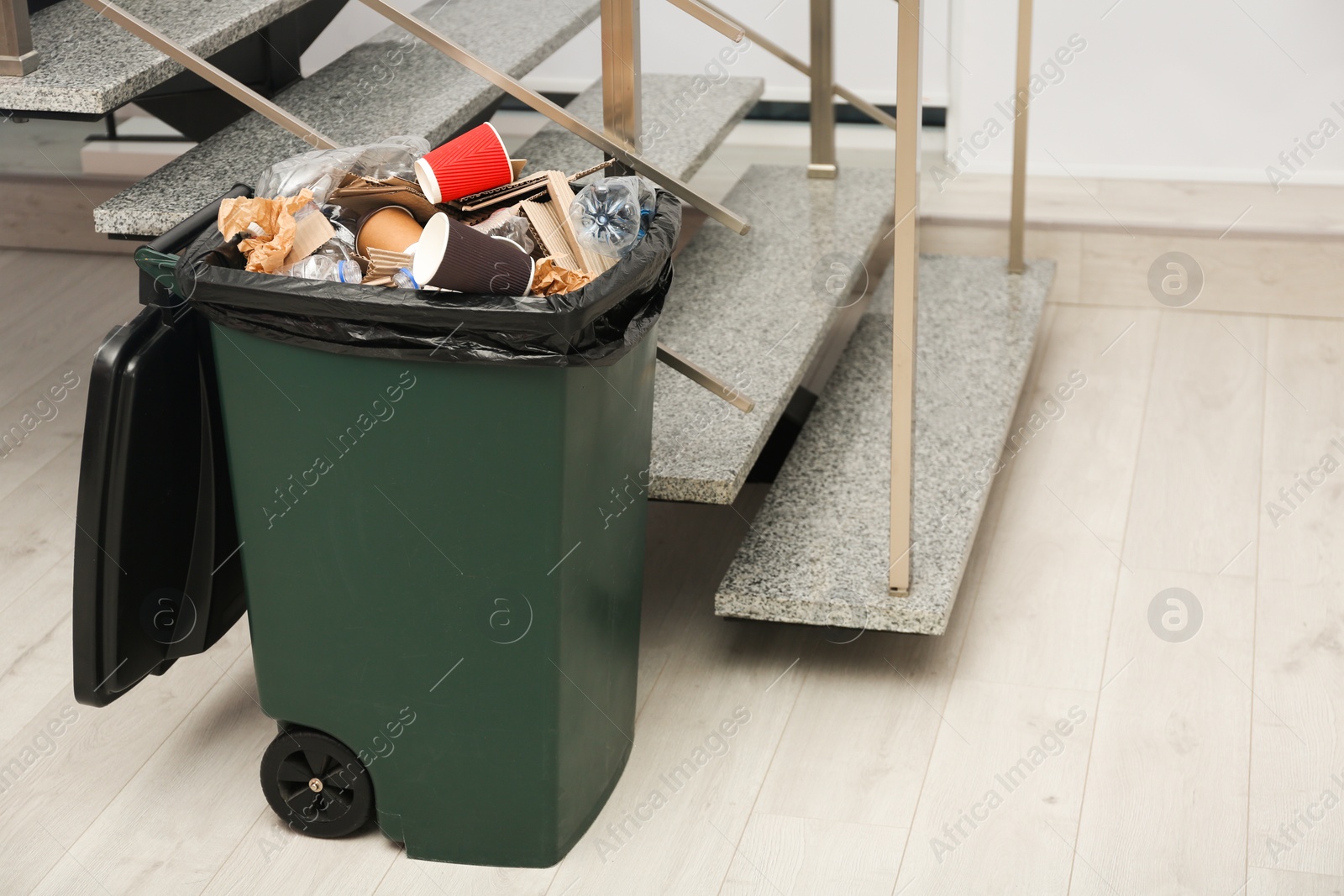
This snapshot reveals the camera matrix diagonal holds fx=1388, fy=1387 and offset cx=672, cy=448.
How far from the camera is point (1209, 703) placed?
6.72 ft

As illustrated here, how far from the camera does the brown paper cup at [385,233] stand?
167 cm

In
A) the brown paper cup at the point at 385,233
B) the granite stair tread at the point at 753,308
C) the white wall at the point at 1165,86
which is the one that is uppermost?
the brown paper cup at the point at 385,233

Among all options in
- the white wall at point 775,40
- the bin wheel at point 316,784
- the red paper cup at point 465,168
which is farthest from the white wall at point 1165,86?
the bin wheel at point 316,784

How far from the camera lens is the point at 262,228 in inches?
64.2

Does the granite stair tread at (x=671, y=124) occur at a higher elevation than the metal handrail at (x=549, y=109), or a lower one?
lower

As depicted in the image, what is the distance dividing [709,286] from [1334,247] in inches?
61.4

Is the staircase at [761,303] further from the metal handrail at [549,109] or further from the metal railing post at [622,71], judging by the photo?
the metal railing post at [622,71]

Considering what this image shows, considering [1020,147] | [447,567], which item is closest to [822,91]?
[1020,147]

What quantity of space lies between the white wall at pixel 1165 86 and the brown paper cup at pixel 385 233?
85.8 inches

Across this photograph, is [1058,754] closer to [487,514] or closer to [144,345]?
[487,514]

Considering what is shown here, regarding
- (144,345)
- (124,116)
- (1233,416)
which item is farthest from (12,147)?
(1233,416)

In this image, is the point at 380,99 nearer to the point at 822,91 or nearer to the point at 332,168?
the point at 332,168

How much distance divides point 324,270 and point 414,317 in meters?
0.19

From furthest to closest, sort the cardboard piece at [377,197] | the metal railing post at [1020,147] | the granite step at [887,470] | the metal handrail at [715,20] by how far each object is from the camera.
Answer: the metal railing post at [1020,147] → the granite step at [887,470] → the metal handrail at [715,20] → the cardboard piece at [377,197]
